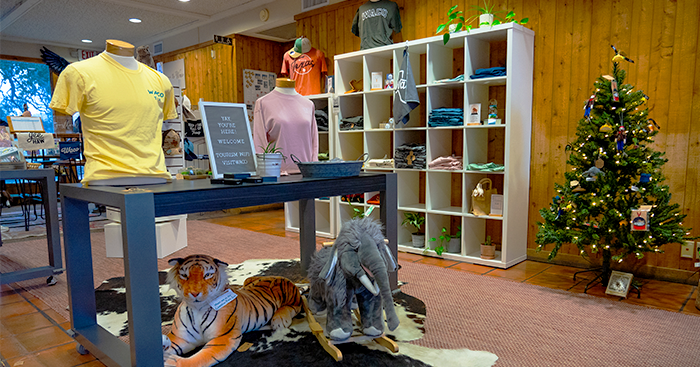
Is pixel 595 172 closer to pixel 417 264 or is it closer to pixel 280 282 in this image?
pixel 417 264

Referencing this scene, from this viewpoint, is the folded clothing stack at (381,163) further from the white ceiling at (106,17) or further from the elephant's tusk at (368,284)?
the white ceiling at (106,17)

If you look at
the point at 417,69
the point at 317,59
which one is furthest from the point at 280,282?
the point at 317,59

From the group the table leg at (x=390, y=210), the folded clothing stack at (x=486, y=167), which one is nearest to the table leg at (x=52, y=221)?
the table leg at (x=390, y=210)

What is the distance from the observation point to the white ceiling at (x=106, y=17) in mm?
6191

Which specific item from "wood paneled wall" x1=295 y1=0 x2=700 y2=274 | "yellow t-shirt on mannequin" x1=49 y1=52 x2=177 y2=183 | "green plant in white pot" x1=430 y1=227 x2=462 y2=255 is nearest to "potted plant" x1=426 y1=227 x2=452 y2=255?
"green plant in white pot" x1=430 y1=227 x2=462 y2=255

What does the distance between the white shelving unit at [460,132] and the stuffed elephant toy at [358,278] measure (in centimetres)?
185

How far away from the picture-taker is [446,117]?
3.78 metres

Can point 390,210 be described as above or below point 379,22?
below

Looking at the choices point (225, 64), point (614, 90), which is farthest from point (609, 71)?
point (225, 64)

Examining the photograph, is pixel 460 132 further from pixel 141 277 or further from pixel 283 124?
pixel 141 277

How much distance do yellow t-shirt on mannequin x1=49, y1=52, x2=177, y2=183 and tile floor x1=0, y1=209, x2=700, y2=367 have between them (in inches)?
34.0

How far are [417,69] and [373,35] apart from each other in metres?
0.54

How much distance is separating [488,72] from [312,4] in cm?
265

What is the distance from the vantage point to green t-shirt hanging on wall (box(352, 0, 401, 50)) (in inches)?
167
